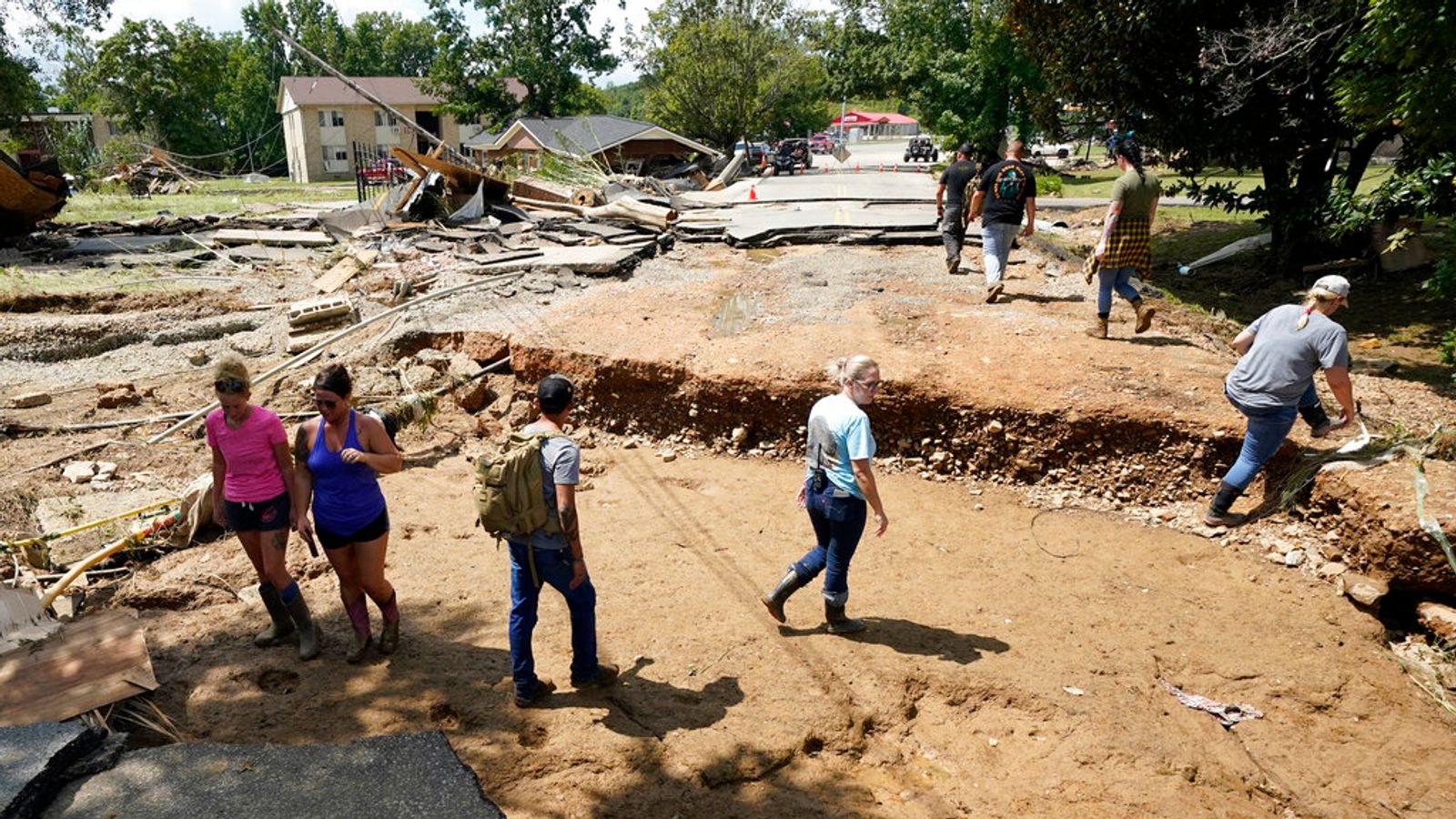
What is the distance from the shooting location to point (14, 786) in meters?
2.76

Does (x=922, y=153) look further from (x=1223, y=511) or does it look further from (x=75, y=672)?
(x=75, y=672)

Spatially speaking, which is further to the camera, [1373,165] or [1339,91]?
[1373,165]

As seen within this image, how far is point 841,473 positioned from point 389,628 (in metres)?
2.40

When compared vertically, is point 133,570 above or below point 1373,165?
below

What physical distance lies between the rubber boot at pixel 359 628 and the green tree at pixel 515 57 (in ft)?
125

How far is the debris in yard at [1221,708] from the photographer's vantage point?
4039 millimetres

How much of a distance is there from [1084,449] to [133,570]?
6507mm

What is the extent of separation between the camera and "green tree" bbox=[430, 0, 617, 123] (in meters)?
38.5

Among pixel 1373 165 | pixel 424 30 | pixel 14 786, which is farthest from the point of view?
pixel 424 30

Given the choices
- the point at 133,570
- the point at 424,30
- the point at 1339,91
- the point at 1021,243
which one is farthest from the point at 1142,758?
the point at 424,30

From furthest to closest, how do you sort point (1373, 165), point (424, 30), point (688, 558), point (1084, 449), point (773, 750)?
Result: point (424, 30) < point (1373, 165) < point (1084, 449) < point (688, 558) < point (773, 750)

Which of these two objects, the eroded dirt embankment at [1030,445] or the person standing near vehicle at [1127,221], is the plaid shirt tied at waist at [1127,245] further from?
the eroded dirt embankment at [1030,445]

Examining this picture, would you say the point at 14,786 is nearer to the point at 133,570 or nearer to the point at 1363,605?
the point at 133,570

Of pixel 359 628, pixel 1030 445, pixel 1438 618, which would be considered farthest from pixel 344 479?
pixel 1438 618
